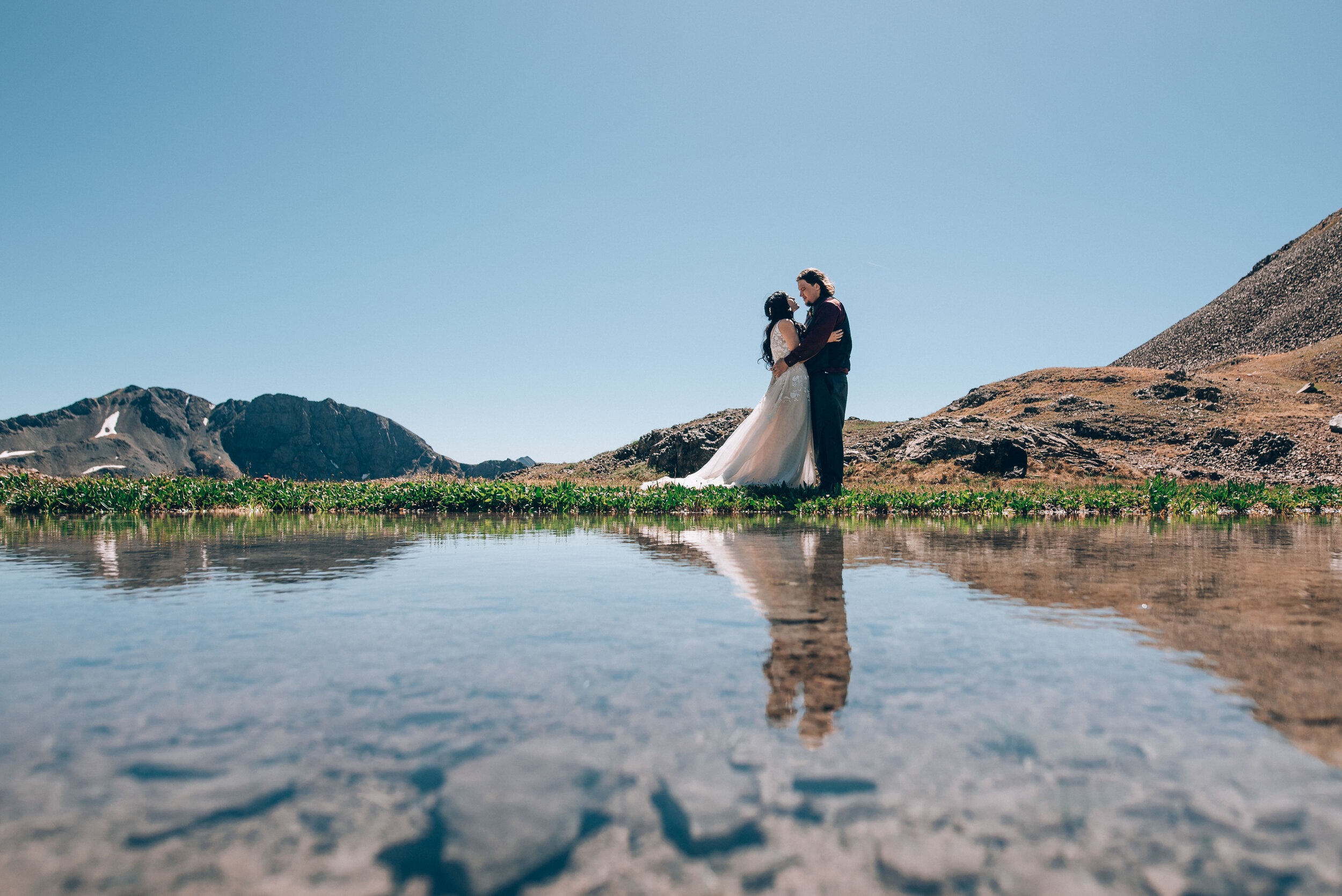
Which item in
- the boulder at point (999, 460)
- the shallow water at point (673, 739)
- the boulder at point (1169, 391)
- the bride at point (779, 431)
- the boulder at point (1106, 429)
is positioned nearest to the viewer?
the shallow water at point (673, 739)

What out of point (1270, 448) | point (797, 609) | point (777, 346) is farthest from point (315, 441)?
point (797, 609)

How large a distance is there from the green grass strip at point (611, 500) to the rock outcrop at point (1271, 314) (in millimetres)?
81762

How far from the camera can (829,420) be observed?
14844 mm

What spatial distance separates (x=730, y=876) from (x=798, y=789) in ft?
1.43

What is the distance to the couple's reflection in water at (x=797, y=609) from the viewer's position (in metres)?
2.71

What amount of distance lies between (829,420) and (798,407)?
81cm

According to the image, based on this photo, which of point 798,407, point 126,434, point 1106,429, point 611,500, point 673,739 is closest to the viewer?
point 673,739

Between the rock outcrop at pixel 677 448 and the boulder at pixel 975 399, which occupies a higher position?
the boulder at pixel 975 399

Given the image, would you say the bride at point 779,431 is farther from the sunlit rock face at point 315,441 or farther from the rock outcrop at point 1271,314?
the sunlit rock face at point 315,441

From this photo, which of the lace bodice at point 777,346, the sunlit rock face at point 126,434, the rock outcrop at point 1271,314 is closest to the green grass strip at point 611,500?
the lace bodice at point 777,346

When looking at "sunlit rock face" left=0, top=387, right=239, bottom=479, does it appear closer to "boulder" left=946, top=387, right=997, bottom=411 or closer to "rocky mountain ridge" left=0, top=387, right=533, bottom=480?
"rocky mountain ridge" left=0, top=387, right=533, bottom=480

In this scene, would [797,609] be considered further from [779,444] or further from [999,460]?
[999,460]

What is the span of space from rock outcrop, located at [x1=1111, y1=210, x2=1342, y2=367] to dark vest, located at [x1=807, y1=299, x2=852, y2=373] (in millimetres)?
83476

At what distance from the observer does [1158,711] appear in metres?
2.64
